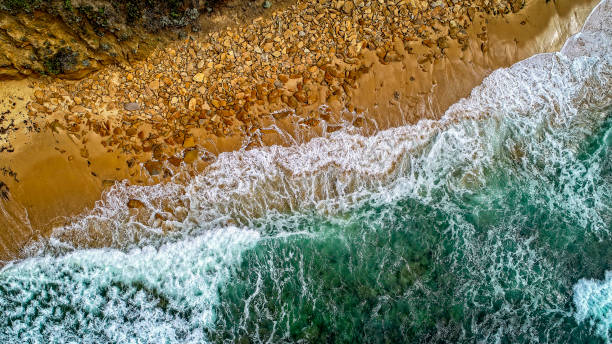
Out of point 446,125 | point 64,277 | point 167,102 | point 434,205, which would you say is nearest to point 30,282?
A: point 64,277

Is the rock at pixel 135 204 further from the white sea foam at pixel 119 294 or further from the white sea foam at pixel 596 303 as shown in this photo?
the white sea foam at pixel 596 303

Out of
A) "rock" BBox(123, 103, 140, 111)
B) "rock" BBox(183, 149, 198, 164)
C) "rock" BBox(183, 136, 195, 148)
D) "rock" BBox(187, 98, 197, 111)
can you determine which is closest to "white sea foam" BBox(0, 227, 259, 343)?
"rock" BBox(183, 149, 198, 164)

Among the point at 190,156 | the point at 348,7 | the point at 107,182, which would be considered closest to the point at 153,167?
the point at 190,156

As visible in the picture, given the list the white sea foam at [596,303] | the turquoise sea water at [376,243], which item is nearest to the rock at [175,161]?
the turquoise sea water at [376,243]

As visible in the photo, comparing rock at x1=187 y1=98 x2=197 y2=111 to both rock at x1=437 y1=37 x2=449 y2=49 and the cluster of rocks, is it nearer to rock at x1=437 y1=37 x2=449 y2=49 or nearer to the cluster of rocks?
the cluster of rocks

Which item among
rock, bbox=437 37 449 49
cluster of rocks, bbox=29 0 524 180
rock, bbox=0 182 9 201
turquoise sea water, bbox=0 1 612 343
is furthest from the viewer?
rock, bbox=437 37 449 49
